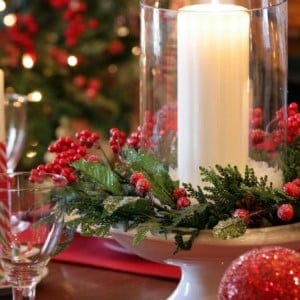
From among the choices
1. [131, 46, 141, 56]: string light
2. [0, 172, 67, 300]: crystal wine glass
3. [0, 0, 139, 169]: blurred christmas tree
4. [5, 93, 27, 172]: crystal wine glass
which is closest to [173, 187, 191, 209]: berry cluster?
[0, 172, 67, 300]: crystal wine glass

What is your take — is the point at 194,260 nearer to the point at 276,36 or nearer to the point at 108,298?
the point at 108,298

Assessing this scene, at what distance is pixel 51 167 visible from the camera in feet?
3.33

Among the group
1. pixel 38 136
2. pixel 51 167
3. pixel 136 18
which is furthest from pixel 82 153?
pixel 136 18

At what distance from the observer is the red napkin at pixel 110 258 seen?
1.14 metres

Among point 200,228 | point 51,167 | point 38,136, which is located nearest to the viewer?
point 200,228

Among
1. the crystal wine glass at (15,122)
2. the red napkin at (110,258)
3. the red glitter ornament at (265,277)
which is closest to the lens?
the red glitter ornament at (265,277)

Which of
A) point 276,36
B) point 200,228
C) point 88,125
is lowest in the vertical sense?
point 88,125

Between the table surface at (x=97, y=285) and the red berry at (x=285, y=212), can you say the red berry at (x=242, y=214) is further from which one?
the table surface at (x=97, y=285)

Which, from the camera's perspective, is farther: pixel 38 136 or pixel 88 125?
pixel 88 125

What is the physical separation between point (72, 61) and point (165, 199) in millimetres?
1847

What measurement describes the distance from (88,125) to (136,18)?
358 mm

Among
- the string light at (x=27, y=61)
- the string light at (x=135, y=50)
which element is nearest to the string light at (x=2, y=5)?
the string light at (x=27, y=61)

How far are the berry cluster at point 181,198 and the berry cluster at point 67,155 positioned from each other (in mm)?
121

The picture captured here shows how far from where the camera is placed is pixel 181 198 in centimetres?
93
